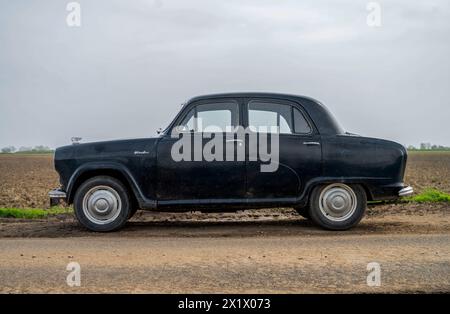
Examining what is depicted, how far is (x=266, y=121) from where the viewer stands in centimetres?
905

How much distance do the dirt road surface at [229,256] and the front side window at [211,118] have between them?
155 centimetres

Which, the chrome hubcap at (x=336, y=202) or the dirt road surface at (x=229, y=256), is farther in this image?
the chrome hubcap at (x=336, y=202)

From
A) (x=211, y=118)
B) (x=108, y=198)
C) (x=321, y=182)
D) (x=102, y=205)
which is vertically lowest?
(x=102, y=205)

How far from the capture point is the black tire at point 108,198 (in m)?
8.88

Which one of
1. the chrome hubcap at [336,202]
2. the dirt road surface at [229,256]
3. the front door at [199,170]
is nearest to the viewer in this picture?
the dirt road surface at [229,256]

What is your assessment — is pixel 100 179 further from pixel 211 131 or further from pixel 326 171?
pixel 326 171

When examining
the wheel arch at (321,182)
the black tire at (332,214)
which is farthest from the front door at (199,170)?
the black tire at (332,214)

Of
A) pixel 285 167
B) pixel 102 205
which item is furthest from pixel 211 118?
pixel 102 205

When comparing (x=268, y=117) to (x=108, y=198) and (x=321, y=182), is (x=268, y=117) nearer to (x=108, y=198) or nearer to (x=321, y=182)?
(x=321, y=182)

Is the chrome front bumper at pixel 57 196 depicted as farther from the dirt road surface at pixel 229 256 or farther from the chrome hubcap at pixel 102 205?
the dirt road surface at pixel 229 256

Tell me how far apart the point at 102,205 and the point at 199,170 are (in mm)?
1537

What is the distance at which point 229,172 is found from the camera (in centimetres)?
882

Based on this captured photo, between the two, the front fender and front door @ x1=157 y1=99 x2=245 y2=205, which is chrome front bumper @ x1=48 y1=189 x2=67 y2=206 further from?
front door @ x1=157 y1=99 x2=245 y2=205
